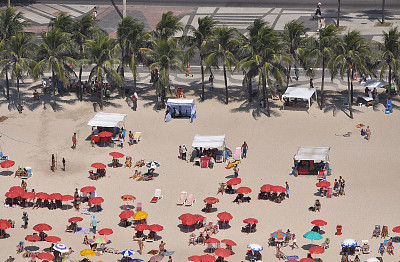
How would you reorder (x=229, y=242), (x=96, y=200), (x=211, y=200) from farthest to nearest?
(x=211, y=200)
(x=96, y=200)
(x=229, y=242)

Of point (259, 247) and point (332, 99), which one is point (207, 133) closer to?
point (332, 99)

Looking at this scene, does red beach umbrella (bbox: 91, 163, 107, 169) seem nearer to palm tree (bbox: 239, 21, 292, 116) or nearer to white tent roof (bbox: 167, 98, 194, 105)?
white tent roof (bbox: 167, 98, 194, 105)

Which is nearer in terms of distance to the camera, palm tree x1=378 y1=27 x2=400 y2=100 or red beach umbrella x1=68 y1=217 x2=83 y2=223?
red beach umbrella x1=68 y1=217 x2=83 y2=223

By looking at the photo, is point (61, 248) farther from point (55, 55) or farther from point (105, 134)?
point (55, 55)

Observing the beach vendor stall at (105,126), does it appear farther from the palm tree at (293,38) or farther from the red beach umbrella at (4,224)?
the red beach umbrella at (4,224)

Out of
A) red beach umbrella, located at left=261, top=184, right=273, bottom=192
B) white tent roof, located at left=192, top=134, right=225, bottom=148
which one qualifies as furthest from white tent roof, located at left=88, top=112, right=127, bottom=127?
red beach umbrella, located at left=261, top=184, right=273, bottom=192

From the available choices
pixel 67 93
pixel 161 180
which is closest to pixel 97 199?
pixel 161 180

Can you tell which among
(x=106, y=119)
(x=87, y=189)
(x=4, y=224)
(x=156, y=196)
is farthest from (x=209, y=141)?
(x=4, y=224)
